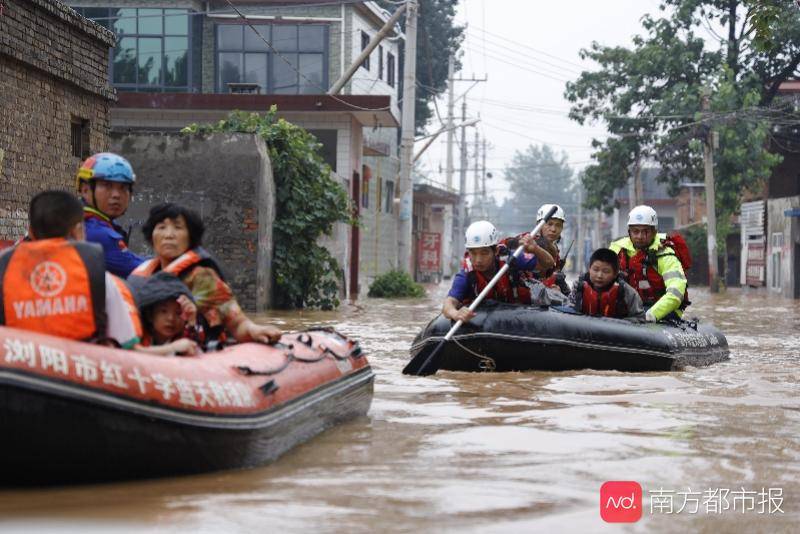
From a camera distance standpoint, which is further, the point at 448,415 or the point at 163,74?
the point at 163,74

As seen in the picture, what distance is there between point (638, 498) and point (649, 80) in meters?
38.6

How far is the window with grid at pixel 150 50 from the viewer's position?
34.5 meters

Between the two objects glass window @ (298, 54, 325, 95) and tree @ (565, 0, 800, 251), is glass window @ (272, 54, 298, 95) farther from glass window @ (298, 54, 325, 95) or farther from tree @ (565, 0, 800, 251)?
tree @ (565, 0, 800, 251)

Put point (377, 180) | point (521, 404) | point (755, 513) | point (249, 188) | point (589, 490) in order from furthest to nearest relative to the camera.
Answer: point (377, 180) < point (249, 188) < point (521, 404) < point (589, 490) < point (755, 513)

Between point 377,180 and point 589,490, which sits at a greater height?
point 377,180

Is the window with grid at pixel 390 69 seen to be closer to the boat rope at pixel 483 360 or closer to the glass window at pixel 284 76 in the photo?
the glass window at pixel 284 76

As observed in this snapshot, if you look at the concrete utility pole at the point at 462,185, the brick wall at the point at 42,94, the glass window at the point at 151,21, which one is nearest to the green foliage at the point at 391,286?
the glass window at the point at 151,21

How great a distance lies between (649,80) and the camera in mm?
43094

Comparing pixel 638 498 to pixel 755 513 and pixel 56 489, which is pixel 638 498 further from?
pixel 56 489

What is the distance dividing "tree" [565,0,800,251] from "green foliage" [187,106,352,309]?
65.9 ft

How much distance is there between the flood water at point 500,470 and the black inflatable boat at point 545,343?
318mm

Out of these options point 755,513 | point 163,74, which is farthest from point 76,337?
point 163,74

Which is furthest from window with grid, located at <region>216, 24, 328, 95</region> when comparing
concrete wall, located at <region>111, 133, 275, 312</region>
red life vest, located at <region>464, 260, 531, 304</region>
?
red life vest, located at <region>464, 260, 531, 304</region>

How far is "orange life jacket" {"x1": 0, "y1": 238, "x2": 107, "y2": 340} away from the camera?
583 cm
